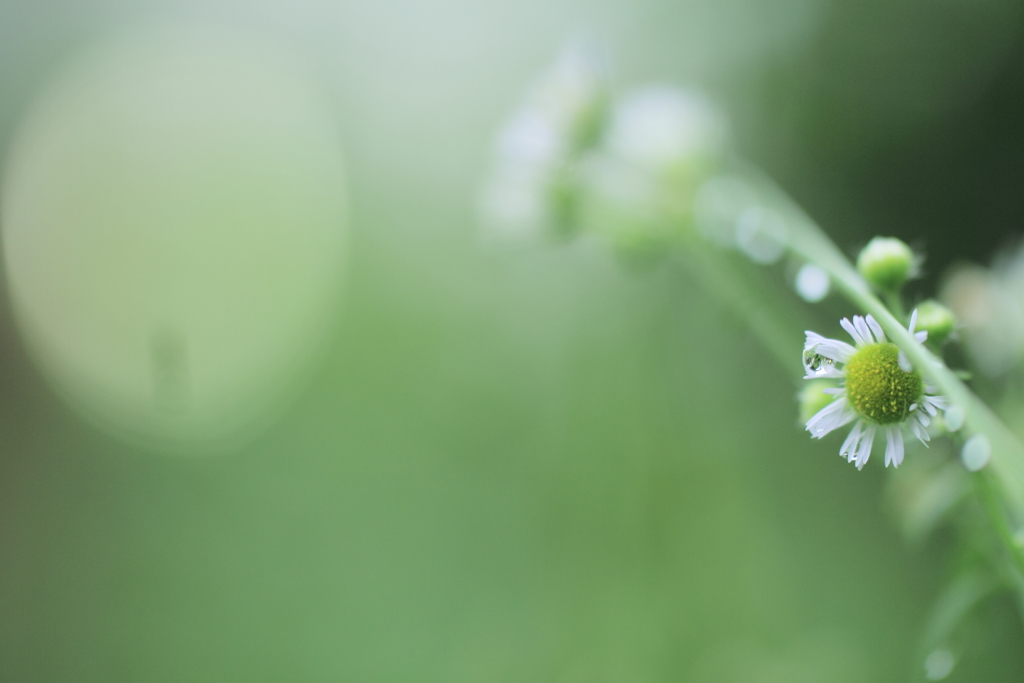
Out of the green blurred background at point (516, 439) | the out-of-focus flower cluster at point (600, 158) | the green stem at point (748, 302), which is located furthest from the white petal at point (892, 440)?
the green blurred background at point (516, 439)

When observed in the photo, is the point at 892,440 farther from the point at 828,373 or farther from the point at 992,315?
the point at 992,315

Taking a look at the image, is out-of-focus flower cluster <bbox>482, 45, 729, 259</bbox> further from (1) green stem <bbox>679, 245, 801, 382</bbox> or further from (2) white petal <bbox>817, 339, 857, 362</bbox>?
(2) white petal <bbox>817, 339, 857, 362</bbox>

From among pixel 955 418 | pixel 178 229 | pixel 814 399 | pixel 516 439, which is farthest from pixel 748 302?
pixel 178 229

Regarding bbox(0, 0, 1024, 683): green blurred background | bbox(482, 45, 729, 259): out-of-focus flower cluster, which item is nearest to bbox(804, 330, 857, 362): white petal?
bbox(482, 45, 729, 259): out-of-focus flower cluster

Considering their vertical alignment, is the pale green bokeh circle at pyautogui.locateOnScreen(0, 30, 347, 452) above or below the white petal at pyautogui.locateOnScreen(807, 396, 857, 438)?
above

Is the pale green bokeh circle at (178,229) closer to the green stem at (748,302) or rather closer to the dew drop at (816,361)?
the green stem at (748,302)

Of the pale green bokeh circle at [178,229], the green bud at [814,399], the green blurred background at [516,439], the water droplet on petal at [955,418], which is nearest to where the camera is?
the water droplet on petal at [955,418]

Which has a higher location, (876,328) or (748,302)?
(748,302)
